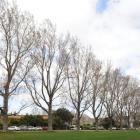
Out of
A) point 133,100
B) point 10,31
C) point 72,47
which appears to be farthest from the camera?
point 133,100

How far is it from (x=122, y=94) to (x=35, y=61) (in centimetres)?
5364

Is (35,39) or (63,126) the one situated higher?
(35,39)

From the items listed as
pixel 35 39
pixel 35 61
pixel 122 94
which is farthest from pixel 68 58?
pixel 122 94

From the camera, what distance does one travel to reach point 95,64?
80750mm

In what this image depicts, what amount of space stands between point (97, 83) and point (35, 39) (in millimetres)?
33316

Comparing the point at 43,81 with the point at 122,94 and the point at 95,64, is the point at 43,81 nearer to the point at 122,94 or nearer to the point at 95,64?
the point at 95,64

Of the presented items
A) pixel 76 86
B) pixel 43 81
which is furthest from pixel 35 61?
pixel 76 86

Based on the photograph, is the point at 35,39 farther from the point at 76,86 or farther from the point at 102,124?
the point at 102,124

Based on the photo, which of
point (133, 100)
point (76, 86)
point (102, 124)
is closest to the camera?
point (76, 86)

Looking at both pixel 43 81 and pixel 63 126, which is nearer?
pixel 43 81

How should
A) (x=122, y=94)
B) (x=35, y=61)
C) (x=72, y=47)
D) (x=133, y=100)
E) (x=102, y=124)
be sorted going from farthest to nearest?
(x=102, y=124) → (x=133, y=100) → (x=122, y=94) → (x=72, y=47) → (x=35, y=61)

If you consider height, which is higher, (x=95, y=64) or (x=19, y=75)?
(x=95, y=64)

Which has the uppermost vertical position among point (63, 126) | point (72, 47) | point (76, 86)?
point (72, 47)

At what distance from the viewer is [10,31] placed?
51.1 metres
